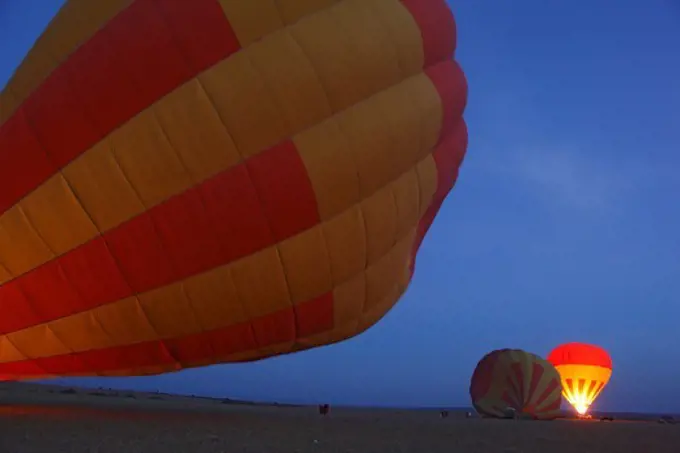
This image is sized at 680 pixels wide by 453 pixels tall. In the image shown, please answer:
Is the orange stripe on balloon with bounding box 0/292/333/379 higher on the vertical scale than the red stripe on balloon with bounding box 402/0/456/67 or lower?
lower

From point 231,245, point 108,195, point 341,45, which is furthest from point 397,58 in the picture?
point 108,195

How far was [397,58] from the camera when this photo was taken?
773 centimetres

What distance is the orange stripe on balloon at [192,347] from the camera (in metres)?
6.83

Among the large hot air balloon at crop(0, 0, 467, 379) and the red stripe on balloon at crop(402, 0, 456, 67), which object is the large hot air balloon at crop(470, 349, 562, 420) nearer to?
the red stripe on balloon at crop(402, 0, 456, 67)

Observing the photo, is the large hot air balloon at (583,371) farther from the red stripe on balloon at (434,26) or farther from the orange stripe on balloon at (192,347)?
the orange stripe on balloon at (192,347)

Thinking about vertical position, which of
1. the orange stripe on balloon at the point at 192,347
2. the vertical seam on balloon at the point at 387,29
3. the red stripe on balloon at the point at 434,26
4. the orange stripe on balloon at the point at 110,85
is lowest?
the orange stripe on balloon at the point at 192,347

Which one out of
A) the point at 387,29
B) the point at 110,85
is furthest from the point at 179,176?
the point at 387,29

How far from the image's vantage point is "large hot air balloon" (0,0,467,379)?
253 inches

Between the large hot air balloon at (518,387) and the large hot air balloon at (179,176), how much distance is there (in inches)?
573

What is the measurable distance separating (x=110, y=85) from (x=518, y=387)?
1715cm

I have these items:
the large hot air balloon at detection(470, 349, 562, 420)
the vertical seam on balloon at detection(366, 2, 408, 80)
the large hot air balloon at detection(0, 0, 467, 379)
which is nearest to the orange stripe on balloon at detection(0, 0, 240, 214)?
the large hot air balloon at detection(0, 0, 467, 379)

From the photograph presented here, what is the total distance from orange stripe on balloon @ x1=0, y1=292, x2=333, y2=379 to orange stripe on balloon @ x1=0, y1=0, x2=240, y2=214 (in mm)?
1756

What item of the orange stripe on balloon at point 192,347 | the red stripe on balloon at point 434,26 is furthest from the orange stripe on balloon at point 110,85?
the red stripe on balloon at point 434,26

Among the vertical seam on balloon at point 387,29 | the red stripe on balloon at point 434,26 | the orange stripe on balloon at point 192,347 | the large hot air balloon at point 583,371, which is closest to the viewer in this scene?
the orange stripe on balloon at point 192,347
